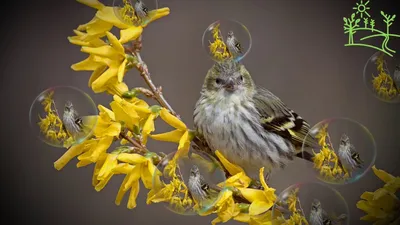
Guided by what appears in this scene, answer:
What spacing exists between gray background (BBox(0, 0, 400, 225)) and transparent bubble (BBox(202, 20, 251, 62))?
8.8 inches

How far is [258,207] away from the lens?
2.00 feet

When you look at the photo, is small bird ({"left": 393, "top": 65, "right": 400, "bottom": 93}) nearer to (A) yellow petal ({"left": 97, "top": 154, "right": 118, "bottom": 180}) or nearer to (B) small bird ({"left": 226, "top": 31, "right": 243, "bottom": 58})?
(B) small bird ({"left": 226, "top": 31, "right": 243, "bottom": 58})

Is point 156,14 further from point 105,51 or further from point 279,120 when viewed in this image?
point 279,120

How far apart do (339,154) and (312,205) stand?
Result: 62mm

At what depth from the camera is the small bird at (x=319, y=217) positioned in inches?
23.6

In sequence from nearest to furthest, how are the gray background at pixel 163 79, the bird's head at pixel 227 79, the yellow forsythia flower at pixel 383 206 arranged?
the yellow forsythia flower at pixel 383 206 → the bird's head at pixel 227 79 → the gray background at pixel 163 79

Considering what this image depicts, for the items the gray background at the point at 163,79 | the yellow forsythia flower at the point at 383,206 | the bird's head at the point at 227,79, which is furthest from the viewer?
the gray background at the point at 163,79

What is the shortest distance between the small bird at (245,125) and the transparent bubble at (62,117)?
0.52 feet

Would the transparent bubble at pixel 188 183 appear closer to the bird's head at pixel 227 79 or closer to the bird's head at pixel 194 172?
the bird's head at pixel 194 172

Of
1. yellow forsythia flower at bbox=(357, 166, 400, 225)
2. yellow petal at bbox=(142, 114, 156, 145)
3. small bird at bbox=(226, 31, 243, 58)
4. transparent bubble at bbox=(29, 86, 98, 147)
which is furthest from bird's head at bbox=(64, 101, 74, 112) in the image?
yellow forsythia flower at bbox=(357, 166, 400, 225)

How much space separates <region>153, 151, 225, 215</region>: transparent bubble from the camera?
63cm

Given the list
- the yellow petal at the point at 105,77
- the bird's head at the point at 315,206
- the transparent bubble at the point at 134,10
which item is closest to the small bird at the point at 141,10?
the transparent bubble at the point at 134,10

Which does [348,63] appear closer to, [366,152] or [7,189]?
[366,152]

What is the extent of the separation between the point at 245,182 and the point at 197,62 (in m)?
0.49
